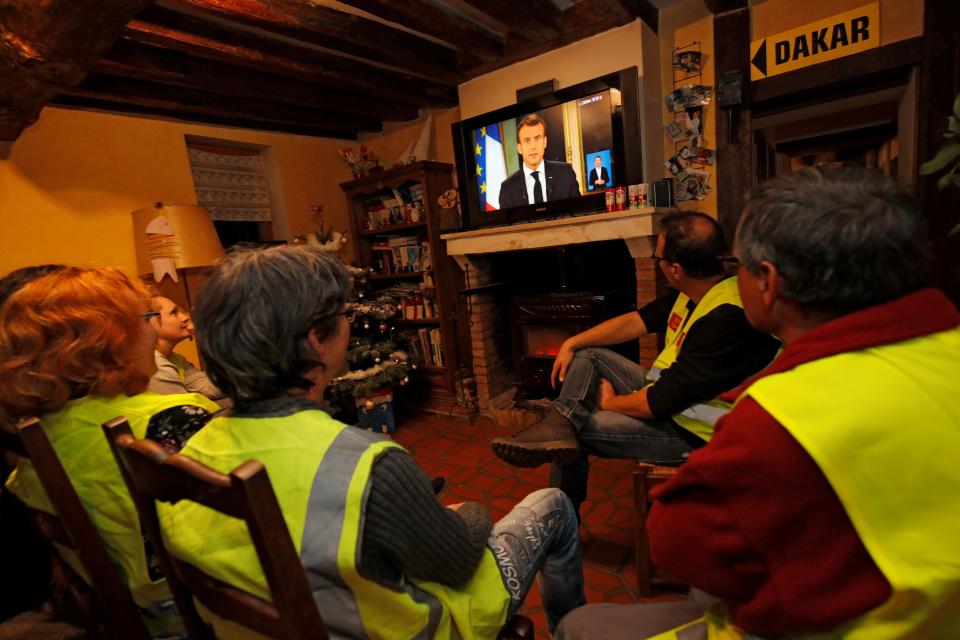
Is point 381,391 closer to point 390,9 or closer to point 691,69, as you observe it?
point 390,9

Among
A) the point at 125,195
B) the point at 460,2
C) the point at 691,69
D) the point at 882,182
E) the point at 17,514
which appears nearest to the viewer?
the point at 882,182

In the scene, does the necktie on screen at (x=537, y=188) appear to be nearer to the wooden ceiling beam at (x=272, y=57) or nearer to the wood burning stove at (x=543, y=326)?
the wood burning stove at (x=543, y=326)

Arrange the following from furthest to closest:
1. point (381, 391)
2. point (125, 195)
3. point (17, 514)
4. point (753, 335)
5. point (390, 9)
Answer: point (381, 391)
point (125, 195)
point (390, 9)
point (753, 335)
point (17, 514)

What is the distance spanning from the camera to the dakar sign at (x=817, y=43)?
2230mm

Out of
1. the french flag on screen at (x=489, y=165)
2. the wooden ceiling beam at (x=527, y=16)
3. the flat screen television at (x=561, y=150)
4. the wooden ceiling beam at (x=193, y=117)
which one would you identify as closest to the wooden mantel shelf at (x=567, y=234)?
the flat screen television at (x=561, y=150)

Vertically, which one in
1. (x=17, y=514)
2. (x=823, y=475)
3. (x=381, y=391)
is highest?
(x=823, y=475)

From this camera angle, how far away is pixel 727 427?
62 cm

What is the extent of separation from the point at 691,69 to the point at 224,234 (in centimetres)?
339

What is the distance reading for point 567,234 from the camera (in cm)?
279

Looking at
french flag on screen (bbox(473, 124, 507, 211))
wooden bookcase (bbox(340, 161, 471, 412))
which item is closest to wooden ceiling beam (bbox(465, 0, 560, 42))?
french flag on screen (bbox(473, 124, 507, 211))

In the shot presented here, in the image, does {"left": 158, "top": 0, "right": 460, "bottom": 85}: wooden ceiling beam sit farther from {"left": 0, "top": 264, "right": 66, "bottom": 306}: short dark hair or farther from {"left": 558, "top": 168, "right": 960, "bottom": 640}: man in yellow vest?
{"left": 558, "top": 168, "right": 960, "bottom": 640}: man in yellow vest

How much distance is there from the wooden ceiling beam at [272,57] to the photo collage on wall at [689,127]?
152 cm

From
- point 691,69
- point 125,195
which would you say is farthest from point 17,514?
point 691,69

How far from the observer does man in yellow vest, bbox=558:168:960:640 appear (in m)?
0.54
